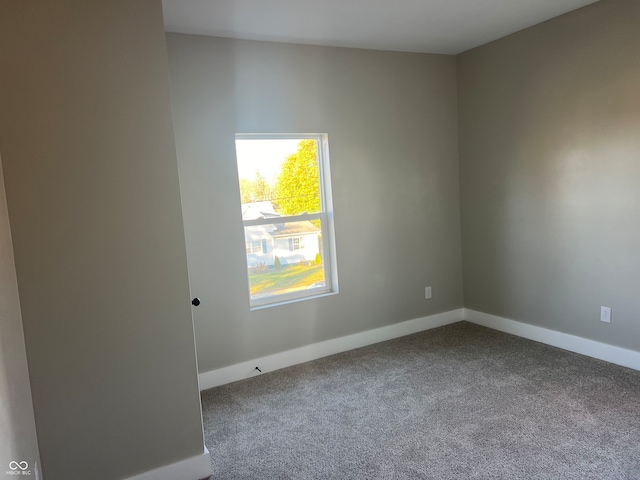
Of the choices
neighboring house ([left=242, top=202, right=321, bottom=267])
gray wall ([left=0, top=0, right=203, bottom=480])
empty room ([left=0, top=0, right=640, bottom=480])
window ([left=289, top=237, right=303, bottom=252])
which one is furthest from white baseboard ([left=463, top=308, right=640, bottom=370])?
gray wall ([left=0, top=0, right=203, bottom=480])

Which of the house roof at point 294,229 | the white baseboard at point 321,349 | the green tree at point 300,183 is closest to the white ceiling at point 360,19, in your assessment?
the green tree at point 300,183

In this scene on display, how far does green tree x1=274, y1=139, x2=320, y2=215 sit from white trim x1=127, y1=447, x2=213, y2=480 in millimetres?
1931

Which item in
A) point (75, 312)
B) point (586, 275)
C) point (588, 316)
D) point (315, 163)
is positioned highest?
point (315, 163)

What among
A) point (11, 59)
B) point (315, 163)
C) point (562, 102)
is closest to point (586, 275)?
point (562, 102)

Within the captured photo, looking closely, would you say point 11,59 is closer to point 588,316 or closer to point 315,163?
point 315,163

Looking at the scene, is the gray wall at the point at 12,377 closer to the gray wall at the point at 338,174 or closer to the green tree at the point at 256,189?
the gray wall at the point at 338,174

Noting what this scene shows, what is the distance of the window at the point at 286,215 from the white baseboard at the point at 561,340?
5.17 feet

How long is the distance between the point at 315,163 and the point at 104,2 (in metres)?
2.07

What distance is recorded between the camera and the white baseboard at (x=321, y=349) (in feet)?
11.0

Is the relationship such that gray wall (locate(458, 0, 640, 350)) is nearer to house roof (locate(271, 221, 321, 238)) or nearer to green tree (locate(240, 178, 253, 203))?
house roof (locate(271, 221, 321, 238))

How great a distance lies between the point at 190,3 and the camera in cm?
259

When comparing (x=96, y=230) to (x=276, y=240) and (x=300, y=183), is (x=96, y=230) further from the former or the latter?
(x=300, y=183)

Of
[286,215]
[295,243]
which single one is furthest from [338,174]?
[295,243]

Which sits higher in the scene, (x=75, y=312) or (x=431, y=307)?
(x=75, y=312)
